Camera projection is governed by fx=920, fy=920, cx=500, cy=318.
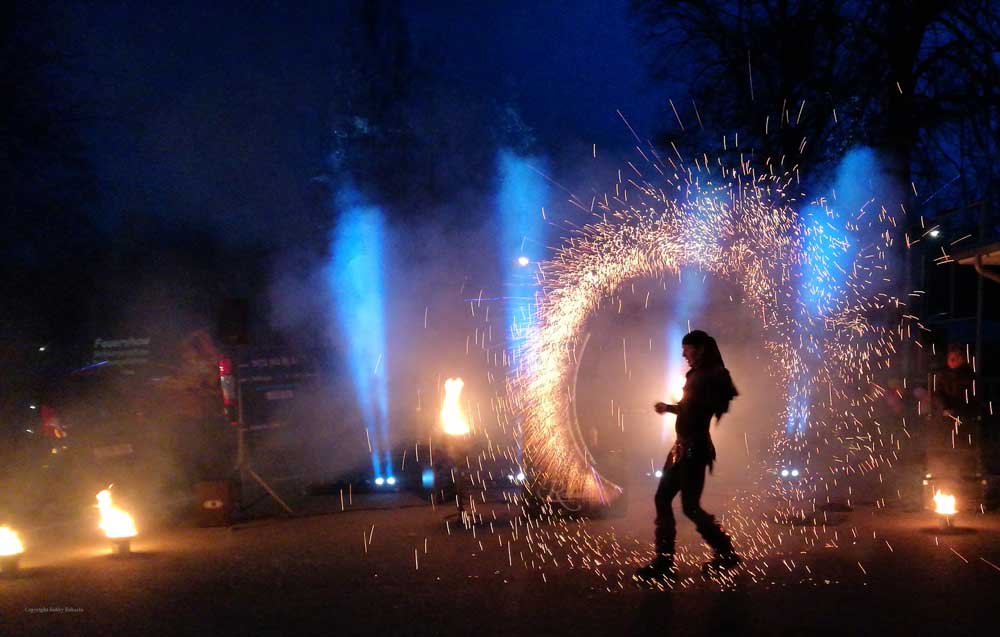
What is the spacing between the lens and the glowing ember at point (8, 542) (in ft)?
24.1

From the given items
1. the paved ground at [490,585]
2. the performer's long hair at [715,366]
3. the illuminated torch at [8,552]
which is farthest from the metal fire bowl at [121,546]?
the performer's long hair at [715,366]

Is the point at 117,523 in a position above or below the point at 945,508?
above

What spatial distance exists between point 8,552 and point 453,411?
4233 millimetres

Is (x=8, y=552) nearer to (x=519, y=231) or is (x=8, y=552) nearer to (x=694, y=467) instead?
(x=694, y=467)

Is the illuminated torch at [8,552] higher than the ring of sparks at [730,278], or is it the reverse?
the ring of sparks at [730,278]

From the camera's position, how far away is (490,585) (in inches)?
258

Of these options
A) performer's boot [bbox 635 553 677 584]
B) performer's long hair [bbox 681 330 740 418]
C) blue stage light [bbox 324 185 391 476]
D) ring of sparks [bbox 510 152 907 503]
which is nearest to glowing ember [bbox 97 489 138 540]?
ring of sparks [bbox 510 152 907 503]

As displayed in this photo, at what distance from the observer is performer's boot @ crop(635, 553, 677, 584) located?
644cm

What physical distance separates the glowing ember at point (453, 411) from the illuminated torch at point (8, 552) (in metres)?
4.10

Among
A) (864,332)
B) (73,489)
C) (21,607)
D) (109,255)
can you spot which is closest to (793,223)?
(864,332)

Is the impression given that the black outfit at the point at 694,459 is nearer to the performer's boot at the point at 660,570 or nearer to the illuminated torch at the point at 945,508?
the performer's boot at the point at 660,570

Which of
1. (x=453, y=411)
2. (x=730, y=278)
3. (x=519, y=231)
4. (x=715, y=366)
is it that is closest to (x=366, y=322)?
(x=519, y=231)

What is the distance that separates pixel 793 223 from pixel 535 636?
11777 mm

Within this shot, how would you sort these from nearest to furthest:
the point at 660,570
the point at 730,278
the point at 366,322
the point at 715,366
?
the point at 660,570 → the point at 715,366 → the point at 730,278 → the point at 366,322
